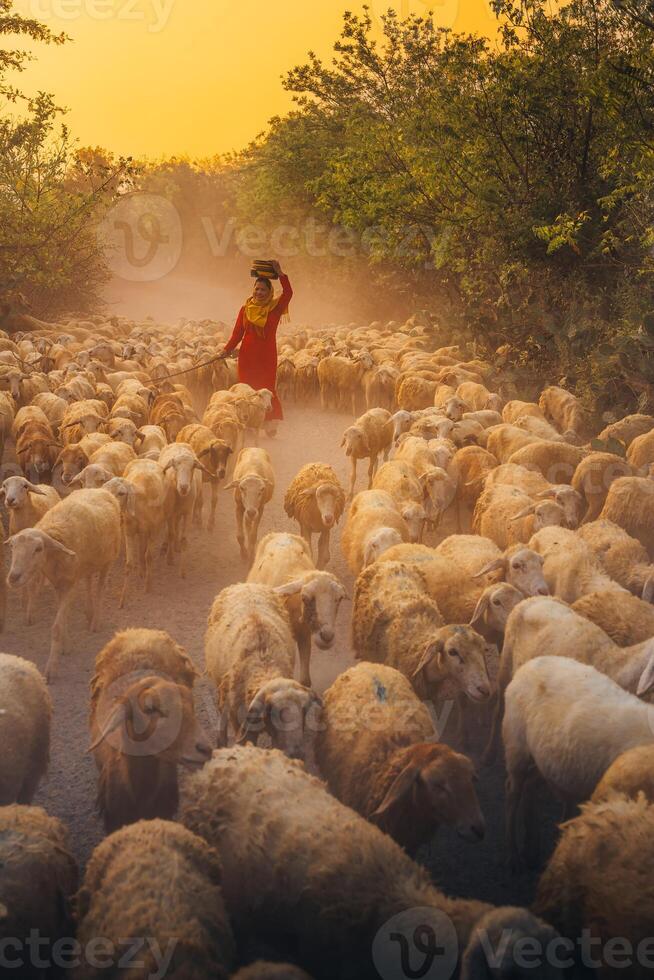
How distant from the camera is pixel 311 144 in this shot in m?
28.8

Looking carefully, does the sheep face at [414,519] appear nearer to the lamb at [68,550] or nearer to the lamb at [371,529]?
the lamb at [371,529]

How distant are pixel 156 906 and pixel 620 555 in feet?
18.2

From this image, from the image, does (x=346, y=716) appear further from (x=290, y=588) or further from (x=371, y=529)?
(x=371, y=529)

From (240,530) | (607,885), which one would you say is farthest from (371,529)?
(607,885)

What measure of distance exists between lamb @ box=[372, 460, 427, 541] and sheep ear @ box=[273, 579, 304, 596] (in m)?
2.37

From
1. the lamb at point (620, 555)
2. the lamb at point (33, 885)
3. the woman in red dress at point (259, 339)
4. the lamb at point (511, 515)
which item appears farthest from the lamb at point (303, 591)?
the woman in red dress at point (259, 339)

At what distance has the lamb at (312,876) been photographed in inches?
132

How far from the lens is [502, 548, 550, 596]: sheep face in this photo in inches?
256

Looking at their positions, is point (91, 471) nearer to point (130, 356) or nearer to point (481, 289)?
point (130, 356)

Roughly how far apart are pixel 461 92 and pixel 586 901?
645 inches

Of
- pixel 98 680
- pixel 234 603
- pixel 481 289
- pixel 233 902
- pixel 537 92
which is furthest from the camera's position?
pixel 481 289

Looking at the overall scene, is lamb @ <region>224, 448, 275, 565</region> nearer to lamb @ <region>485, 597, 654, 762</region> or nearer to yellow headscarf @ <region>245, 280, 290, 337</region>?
lamb @ <region>485, 597, 654, 762</region>

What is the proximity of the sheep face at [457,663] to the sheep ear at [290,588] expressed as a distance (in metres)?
1.31

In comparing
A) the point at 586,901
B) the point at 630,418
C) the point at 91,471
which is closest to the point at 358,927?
the point at 586,901
